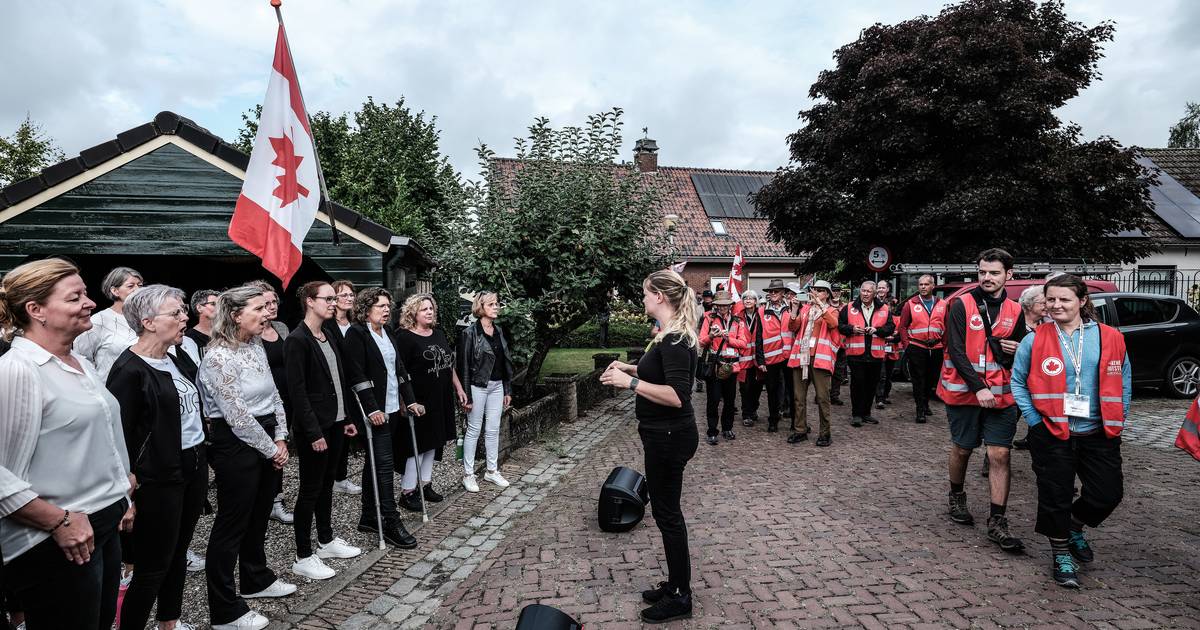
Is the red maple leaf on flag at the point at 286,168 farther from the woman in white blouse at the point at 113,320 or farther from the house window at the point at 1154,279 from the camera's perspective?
the house window at the point at 1154,279

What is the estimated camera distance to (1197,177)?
83.0 ft

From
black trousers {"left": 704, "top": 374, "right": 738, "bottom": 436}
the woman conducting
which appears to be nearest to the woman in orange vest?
the woman conducting

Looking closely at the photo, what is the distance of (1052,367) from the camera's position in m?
4.23

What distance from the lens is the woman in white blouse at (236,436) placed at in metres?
3.66

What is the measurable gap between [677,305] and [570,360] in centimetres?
1576

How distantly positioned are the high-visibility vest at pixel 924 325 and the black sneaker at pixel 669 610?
6.51 metres

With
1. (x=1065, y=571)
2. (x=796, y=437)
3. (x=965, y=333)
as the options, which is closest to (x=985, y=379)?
(x=965, y=333)

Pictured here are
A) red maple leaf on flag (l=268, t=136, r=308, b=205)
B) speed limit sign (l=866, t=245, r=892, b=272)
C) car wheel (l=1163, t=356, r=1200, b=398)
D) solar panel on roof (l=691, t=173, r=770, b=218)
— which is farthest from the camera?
solar panel on roof (l=691, t=173, r=770, b=218)

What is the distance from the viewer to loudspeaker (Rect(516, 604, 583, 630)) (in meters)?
2.95

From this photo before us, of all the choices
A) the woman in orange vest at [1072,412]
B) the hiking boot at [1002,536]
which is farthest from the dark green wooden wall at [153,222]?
the woman in orange vest at [1072,412]

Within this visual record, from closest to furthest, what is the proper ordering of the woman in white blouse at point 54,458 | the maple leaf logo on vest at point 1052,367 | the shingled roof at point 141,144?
the woman in white blouse at point 54,458, the maple leaf logo on vest at point 1052,367, the shingled roof at point 141,144

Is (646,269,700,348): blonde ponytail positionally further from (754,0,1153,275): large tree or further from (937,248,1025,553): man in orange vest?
(754,0,1153,275): large tree

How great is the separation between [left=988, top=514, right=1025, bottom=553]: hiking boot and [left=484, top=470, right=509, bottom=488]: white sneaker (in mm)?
4212

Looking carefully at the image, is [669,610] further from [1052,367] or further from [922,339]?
[922,339]
